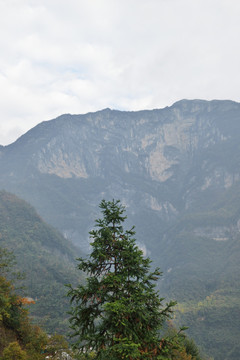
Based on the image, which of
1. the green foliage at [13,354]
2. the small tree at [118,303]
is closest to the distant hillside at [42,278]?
the green foliage at [13,354]

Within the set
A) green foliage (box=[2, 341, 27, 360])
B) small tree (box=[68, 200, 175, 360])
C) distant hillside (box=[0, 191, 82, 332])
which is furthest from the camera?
distant hillside (box=[0, 191, 82, 332])

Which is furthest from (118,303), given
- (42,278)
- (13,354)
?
(42,278)

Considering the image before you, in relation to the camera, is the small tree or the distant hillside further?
the distant hillside

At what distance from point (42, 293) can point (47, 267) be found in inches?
1556

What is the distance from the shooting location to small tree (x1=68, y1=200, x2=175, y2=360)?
471 inches

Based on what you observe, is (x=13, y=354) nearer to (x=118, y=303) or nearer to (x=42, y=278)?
(x=118, y=303)

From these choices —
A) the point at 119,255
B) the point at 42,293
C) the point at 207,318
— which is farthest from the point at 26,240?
the point at 119,255

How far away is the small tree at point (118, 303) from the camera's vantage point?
11953mm

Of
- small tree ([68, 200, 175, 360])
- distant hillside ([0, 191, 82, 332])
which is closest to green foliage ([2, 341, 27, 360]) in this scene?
small tree ([68, 200, 175, 360])

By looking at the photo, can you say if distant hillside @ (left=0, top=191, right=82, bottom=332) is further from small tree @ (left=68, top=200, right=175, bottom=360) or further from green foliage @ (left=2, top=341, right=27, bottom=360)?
small tree @ (left=68, top=200, right=175, bottom=360)

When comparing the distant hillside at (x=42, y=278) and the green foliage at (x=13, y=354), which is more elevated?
the distant hillside at (x=42, y=278)

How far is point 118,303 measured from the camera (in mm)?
11719

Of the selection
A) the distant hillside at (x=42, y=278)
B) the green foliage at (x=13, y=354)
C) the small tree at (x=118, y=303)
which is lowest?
the green foliage at (x=13, y=354)

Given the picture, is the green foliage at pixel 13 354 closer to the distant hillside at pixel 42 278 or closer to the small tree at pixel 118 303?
the small tree at pixel 118 303
